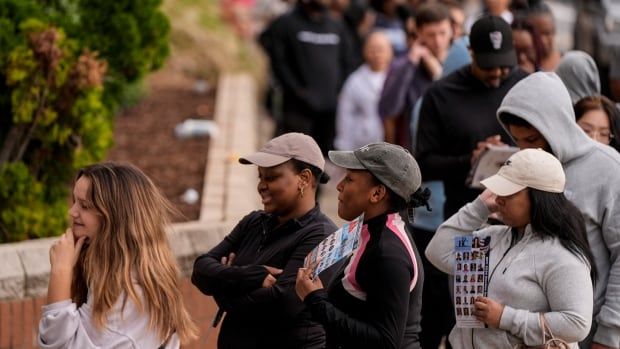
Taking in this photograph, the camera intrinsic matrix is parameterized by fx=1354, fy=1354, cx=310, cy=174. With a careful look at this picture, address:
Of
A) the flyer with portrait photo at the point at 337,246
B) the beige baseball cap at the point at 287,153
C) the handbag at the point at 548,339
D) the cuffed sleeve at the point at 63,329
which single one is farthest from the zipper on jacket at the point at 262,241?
the handbag at the point at 548,339

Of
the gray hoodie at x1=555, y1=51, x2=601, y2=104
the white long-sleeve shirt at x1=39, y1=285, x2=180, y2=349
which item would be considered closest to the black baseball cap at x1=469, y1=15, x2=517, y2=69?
the gray hoodie at x1=555, y1=51, x2=601, y2=104

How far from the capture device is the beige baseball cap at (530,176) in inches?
205

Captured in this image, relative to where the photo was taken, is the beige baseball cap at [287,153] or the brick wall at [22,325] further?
the brick wall at [22,325]

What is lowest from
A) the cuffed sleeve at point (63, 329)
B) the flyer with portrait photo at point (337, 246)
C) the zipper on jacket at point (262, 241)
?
the cuffed sleeve at point (63, 329)

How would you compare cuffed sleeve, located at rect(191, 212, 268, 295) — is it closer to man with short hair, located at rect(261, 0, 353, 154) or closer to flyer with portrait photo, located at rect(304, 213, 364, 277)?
flyer with portrait photo, located at rect(304, 213, 364, 277)

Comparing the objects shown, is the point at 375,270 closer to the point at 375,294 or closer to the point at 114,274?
the point at 375,294

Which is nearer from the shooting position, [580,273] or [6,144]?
[580,273]

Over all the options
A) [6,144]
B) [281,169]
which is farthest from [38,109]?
[281,169]

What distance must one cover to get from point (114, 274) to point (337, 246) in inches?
32.2

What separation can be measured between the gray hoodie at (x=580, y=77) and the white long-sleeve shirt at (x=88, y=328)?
2.93 meters

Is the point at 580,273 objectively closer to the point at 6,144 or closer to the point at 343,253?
the point at 343,253

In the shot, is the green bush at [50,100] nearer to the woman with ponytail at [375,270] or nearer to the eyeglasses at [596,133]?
the eyeglasses at [596,133]

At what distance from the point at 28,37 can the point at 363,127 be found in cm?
444

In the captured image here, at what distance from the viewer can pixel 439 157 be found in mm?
6992
